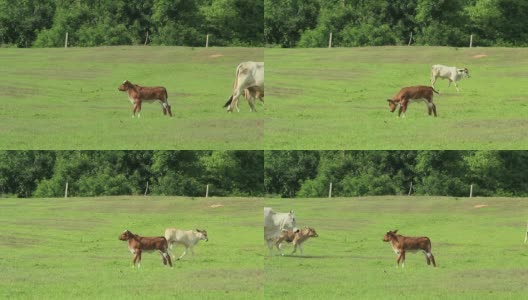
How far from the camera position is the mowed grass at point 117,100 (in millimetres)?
18719

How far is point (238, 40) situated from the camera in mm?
19469

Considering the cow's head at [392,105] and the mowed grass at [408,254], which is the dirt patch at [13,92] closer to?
the mowed grass at [408,254]

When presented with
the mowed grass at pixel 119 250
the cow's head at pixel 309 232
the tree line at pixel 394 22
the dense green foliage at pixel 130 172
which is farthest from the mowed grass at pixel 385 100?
the mowed grass at pixel 119 250

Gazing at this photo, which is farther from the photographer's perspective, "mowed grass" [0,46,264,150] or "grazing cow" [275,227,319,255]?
"grazing cow" [275,227,319,255]

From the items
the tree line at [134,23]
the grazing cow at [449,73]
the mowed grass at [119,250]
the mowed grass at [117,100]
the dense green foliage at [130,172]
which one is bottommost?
the mowed grass at [119,250]

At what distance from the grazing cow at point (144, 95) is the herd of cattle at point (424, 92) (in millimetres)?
3291

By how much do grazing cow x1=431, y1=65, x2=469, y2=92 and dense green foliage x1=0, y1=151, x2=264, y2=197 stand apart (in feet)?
9.35

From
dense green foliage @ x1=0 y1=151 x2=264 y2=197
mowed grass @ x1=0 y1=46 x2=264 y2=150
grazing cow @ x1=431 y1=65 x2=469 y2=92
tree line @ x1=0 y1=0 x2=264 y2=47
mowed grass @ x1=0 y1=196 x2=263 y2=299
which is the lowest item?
mowed grass @ x1=0 y1=196 x2=263 y2=299

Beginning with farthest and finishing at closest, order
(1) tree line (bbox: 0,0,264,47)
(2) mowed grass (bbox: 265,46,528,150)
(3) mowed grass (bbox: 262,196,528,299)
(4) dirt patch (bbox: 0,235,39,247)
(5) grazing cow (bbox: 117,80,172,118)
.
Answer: (1) tree line (bbox: 0,0,264,47), (5) grazing cow (bbox: 117,80,172,118), (4) dirt patch (bbox: 0,235,39,247), (2) mowed grass (bbox: 265,46,528,150), (3) mowed grass (bbox: 262,196,528,299)

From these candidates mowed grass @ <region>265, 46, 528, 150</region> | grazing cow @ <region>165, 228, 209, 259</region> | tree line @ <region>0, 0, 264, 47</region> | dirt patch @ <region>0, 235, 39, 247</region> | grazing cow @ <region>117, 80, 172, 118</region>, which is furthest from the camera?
tree line @ <region>0, 0, 264, 47</region>

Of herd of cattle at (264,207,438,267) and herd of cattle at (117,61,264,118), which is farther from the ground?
herd of cattle at (117,61,264,118)

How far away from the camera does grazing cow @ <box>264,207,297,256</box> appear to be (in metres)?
18.9

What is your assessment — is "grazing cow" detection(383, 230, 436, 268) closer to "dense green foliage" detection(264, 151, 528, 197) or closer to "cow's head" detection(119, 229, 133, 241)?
"dense green foliage" detection(264, 151, 528, 197)

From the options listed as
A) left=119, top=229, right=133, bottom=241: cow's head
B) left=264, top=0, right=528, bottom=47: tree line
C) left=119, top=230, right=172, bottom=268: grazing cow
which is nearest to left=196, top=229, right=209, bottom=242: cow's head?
left=119, top=230, right=172, bottom=268: grazing cow
